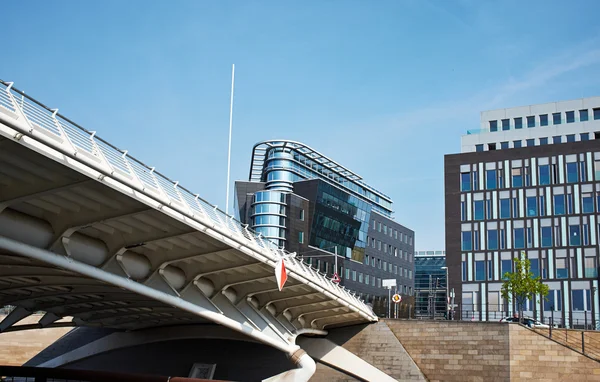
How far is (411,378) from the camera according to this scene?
4097 centimetres

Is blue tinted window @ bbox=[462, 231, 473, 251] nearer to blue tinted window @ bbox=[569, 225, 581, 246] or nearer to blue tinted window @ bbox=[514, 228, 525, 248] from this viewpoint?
blue tinted window @ bbox=[514, 228, 525, 248]

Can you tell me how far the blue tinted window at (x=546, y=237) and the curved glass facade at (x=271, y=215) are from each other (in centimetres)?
A: 3150

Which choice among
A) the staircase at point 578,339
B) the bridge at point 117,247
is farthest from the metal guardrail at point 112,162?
the staircase at point 578,339

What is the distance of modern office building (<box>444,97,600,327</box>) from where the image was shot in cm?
6825

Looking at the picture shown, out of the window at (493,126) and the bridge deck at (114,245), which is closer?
the bridge deck at (114,245)

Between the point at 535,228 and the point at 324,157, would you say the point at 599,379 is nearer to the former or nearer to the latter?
the point at 535,228

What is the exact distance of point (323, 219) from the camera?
301ft

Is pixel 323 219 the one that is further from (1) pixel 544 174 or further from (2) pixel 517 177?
(1) pixel 544 174

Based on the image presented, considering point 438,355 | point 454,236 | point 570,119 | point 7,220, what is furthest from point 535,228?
point 7,220

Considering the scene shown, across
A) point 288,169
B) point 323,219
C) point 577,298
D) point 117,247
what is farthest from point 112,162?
point 288,169

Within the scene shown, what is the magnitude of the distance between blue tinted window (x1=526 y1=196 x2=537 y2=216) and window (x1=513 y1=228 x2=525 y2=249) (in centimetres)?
187

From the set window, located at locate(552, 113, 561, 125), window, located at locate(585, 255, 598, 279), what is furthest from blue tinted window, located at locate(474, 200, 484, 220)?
window, located at locate(552, 113, 561, 125)

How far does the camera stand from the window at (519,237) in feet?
233

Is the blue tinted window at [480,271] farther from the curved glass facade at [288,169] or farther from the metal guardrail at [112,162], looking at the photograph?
the metal guardrail at [112,162]
